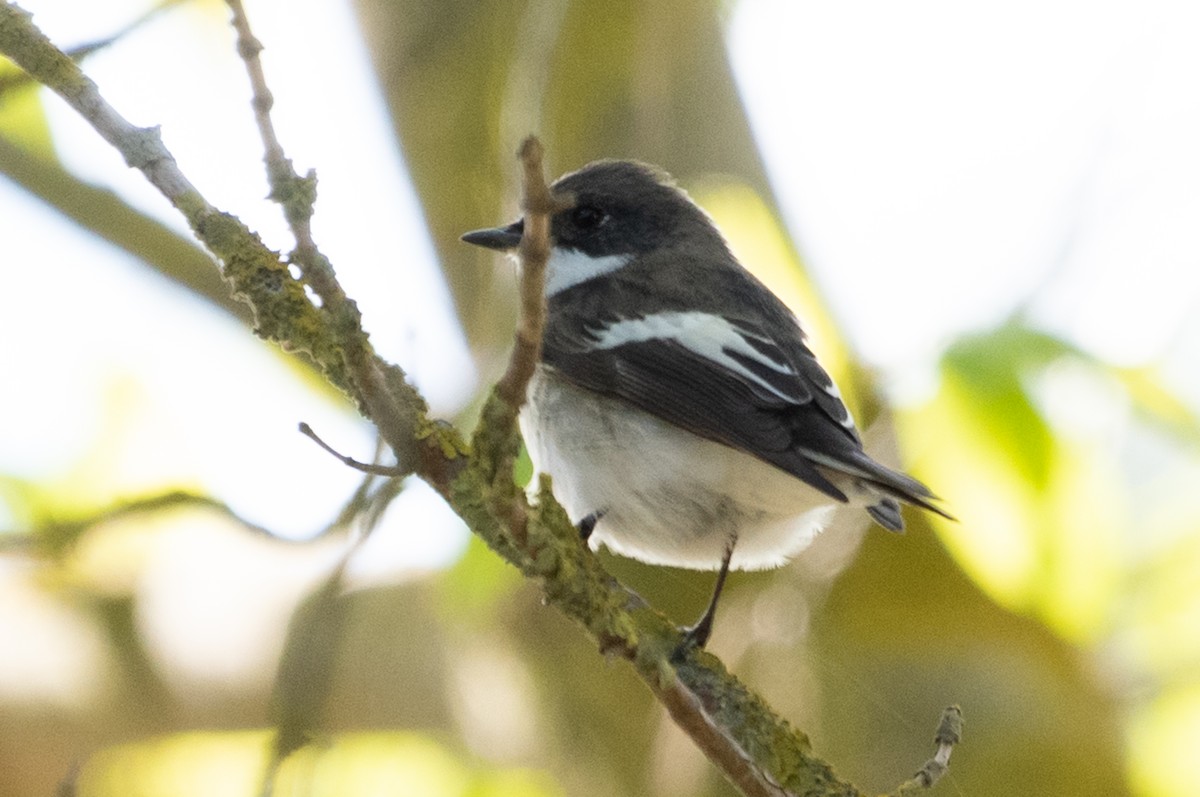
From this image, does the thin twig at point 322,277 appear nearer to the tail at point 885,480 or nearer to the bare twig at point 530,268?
the bare twig at point 530,268

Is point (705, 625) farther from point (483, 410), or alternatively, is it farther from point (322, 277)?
point (322, 277)

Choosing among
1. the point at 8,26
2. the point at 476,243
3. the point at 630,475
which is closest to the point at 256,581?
the point at 630,475

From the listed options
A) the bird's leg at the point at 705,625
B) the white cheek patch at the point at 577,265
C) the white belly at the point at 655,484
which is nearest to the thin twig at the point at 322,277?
the bird's leg at the point at 705,625

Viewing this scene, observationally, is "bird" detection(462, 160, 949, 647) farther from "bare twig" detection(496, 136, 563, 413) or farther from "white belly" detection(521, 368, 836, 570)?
"bare twig" detection(496, 136, 563, 413)

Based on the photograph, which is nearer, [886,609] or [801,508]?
[801,508]

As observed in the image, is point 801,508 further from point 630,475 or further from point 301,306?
point 301,306

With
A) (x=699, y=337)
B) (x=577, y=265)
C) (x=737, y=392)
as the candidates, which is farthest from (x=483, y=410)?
(x=577, y=265)
